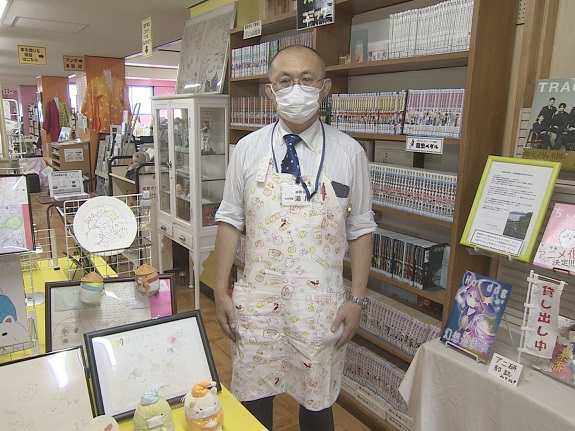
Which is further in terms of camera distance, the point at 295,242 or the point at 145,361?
the point at 295,242

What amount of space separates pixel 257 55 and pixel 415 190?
5.21 feet

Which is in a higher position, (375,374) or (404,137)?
(404,137)

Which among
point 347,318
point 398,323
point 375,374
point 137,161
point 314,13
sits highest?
point 314,13

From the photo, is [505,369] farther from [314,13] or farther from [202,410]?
[314,13]

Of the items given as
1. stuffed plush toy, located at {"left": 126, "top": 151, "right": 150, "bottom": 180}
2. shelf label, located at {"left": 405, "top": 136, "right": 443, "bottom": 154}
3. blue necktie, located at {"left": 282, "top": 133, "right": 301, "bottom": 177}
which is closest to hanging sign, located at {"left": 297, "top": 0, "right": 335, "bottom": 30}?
shelf label, located at {"left": 405, "top": 136, "right": 443, "bottom": 154}

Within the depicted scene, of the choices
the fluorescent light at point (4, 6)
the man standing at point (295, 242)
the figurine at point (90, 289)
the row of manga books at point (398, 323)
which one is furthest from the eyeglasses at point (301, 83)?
the fluorescent light at point (4, 6)

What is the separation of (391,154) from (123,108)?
6.25 metres

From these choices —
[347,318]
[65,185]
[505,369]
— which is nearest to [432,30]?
[347,318]

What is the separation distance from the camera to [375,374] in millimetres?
2395

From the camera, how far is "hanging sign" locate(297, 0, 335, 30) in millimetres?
2338

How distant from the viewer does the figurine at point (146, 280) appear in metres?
1.37

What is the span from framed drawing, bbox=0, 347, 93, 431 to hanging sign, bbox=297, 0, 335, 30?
6.41 feet

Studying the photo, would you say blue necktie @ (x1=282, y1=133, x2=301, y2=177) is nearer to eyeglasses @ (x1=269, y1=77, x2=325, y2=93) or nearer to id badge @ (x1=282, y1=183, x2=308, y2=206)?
id badge @ (x1=282, y1=183, x2=308, y2=206)

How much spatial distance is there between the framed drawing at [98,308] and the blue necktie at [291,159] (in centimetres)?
52
